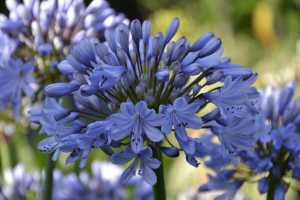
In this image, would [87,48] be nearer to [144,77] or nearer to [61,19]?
[144,77]

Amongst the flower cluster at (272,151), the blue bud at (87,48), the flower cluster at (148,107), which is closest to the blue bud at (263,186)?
the flower cluster at (272,151)

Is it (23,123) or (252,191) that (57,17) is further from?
(252,191)

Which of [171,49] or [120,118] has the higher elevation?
[171,49]

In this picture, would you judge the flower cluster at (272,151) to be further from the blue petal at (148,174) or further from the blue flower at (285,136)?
the blue petal at (148,174)

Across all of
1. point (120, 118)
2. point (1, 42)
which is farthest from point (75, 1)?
point (120, 118)

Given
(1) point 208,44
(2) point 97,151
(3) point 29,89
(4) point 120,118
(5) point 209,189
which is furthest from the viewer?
(2) point 97,151

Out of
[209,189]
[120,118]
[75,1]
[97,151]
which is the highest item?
[75,1]

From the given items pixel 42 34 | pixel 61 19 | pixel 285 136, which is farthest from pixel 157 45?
pixel 42 34

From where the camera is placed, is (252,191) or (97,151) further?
(97,151)
